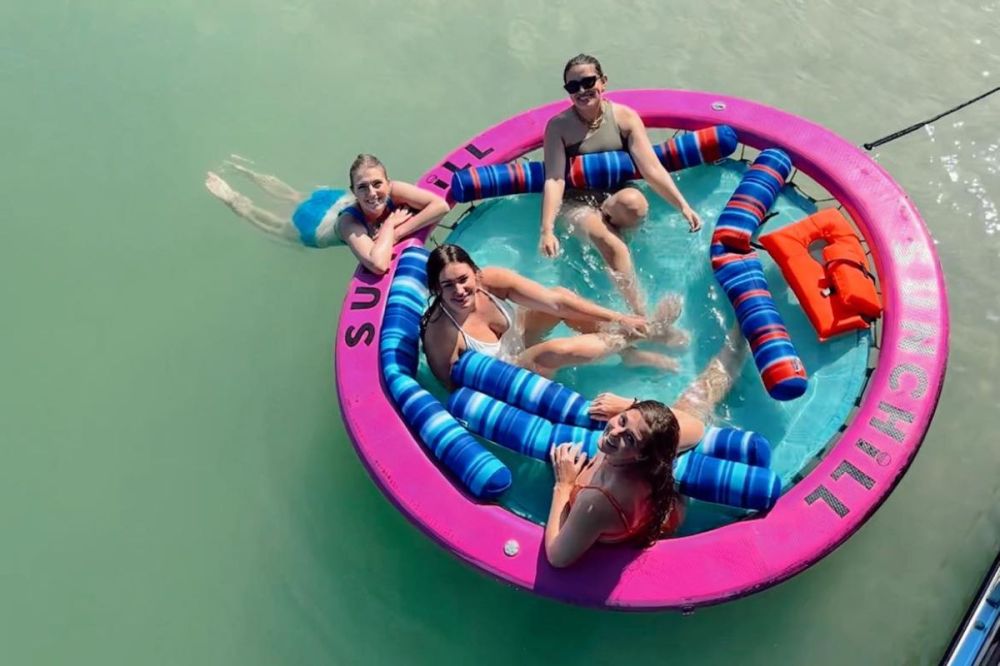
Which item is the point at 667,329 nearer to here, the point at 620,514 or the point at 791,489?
the point at 791,489

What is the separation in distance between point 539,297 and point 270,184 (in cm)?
233

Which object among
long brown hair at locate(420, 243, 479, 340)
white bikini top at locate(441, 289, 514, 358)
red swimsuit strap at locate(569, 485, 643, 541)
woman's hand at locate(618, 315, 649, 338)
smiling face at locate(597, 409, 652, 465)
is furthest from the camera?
woman's hand at locate(618, 315, 649, 338)

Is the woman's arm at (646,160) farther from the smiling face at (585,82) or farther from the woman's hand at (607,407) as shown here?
the woman's hand at (607,407)

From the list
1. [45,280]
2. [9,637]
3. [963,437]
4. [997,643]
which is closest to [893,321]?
[963,437]

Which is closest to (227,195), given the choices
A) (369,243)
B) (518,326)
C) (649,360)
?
(369,243)

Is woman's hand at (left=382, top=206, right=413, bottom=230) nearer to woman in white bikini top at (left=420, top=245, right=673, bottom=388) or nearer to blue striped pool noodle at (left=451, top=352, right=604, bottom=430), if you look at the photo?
woman in white bikini top at (left=420, top=245, right=673, bottom=388)

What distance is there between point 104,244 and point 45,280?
40cm

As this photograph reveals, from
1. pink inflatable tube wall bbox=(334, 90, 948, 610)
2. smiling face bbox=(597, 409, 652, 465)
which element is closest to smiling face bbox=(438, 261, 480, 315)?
pink inflatable tube wall bbox=(334, 90, 948, 610)

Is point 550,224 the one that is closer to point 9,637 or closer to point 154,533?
point 154,533

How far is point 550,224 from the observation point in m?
4.30

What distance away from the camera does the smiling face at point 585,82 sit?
4.05 metres

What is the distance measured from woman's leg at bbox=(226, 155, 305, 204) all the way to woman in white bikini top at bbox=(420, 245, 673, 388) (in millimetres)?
1714

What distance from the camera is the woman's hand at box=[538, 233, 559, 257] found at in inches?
166

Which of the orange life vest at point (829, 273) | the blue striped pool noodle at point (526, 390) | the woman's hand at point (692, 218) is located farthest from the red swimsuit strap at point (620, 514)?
the woman's hand at point (692, 218)
